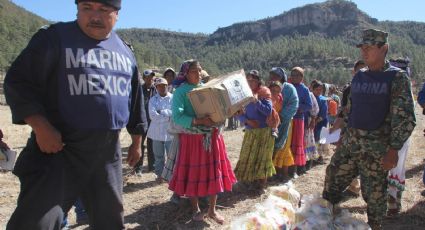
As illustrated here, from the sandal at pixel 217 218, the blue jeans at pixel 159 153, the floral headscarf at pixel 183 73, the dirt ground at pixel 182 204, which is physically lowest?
the dirt ground at pixel 182 204

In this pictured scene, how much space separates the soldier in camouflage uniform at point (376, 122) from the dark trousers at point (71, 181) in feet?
7.29

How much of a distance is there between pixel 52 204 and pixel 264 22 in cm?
18590

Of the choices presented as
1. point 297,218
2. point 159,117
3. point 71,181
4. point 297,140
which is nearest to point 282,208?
point 297,218

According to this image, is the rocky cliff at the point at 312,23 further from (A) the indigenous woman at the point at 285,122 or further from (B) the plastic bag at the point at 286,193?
(B) the plastic bag at the point at 286,193

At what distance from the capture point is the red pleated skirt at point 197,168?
428cm

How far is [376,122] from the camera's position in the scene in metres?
3.50

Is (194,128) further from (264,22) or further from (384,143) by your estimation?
(264,22)

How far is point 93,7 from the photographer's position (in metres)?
2.25

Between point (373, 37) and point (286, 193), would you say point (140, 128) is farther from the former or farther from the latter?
point (373, 37)

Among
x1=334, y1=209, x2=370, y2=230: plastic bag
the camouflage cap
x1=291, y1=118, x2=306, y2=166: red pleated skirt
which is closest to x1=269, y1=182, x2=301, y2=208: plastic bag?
x1=334, y1=209, x2=370, y2=230: plastic bag

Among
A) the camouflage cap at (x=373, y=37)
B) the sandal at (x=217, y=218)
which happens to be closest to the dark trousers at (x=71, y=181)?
the sandal at (x=217, y=218)

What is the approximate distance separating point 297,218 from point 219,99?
4.32ft

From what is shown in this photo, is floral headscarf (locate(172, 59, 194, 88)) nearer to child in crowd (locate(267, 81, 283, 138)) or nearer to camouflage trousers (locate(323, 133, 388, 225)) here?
child in crowd (locate(267, 81, 283, 138))

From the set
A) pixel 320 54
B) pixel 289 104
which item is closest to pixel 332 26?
pixel 320 54
